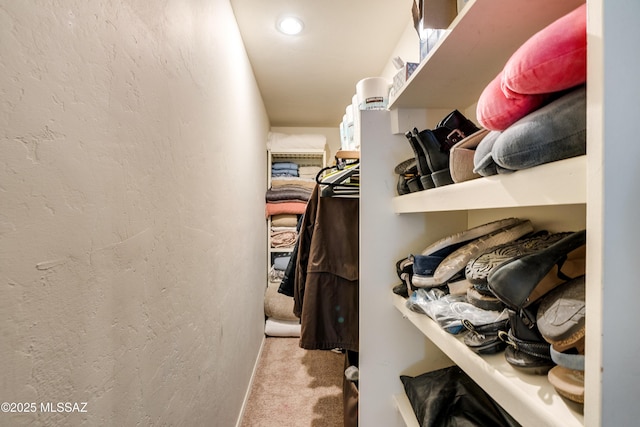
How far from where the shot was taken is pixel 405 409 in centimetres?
87

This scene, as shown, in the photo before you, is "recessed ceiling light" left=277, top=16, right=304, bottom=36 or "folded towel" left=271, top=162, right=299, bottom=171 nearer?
"recessed ceiling light" left=277, top=16, right=304, bottom=36

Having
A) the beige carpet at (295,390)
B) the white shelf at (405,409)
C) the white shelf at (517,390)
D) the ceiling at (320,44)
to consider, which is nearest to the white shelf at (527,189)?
the white shelf at (517,390)

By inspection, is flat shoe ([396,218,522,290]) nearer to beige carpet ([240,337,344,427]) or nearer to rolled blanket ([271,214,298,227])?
beige carpet ([240,337,344,427])

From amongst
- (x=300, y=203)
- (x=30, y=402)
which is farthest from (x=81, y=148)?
(x=300, y=203)

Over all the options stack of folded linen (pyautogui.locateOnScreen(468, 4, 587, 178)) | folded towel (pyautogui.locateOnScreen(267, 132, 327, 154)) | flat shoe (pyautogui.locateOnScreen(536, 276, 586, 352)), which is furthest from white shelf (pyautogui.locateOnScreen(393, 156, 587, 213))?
folded towel (pyautogui.locateOnScreen(267, 132, 327, 154))

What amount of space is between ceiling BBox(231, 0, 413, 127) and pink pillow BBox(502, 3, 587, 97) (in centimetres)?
118

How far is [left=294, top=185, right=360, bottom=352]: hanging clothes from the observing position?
1185 millimetres

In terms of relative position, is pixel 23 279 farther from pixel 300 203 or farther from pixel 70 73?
pixel 300 203

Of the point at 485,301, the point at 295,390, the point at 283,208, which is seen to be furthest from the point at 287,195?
the point at 485,301

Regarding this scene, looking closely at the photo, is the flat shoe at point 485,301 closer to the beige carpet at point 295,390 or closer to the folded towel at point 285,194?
the beige carpet at point 295,390

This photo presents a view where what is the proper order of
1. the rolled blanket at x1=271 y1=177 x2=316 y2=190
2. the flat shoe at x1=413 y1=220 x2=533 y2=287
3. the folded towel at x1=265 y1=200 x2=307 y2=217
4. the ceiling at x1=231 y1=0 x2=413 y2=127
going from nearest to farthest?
the flat shoe at x1=413 y1=220 x2=533 y2=287
the ceiling at x1=231 y1=0 x2=413 y2=127
the folded towel at x1=265 y1=200 x2=307 y2=217
the rolled blanket at x1=271 y1=177 x2=316 y2=190

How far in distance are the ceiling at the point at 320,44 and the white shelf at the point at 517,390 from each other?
142cm

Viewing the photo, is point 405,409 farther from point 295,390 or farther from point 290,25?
point 290,25

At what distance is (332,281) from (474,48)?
3.05ft
